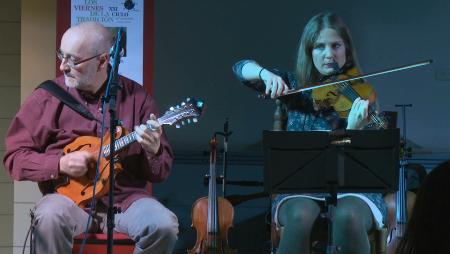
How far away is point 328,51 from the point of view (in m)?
3.23

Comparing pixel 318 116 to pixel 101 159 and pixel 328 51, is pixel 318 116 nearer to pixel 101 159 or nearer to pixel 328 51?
pixel 328 51

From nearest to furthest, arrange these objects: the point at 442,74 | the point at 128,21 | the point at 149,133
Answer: the point at 149,133 < the point at 128,21 < the point at 442,74

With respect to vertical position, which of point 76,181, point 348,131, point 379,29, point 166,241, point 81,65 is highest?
point 379,29

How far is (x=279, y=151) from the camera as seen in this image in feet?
8.75

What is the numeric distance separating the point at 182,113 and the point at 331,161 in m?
0.66

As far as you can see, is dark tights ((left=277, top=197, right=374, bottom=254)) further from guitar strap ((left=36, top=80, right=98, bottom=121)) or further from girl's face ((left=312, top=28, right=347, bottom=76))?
guitar strap ((left=36, top=80, right=98, bottom=121))

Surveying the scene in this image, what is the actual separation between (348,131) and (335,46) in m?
0.73

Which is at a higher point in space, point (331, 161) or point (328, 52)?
point (328, 52)

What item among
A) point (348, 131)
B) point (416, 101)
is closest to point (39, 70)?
point (348, 131)

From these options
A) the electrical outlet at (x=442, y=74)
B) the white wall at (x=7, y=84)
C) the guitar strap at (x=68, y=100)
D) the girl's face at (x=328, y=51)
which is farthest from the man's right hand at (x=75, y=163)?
the electrical outlet at (x=442, y=74)

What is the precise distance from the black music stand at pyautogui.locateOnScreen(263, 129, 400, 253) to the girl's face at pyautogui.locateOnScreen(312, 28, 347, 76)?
61cm

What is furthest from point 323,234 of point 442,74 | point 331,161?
point 442,74

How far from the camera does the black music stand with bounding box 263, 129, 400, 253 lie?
105 inches

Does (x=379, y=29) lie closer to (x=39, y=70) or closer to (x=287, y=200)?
(x=287, y=200)
